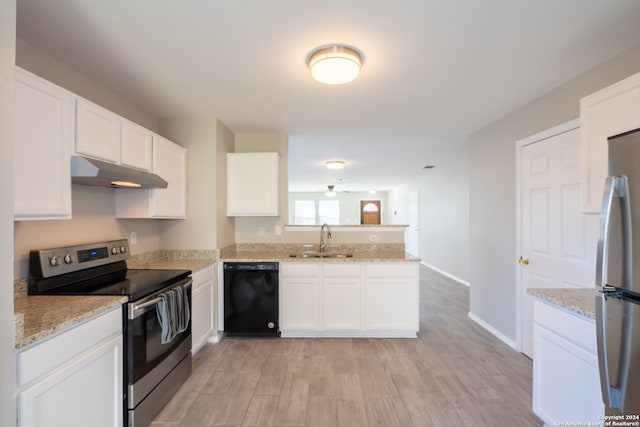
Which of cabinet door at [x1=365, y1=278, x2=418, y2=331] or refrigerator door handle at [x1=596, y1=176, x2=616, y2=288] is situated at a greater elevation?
refrigerator door handle at [x1=596, y1=176, x2=616, y2=288]

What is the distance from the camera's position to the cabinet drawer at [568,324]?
1.34 metres

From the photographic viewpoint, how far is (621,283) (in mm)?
1161

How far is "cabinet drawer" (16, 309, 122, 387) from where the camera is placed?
112cm

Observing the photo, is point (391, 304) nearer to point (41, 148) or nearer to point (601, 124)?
point (601, 124)

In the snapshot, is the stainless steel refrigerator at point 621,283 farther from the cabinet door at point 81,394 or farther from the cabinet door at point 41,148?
the cabinet door at point 41,148

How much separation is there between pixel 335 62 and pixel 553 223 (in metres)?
2.31

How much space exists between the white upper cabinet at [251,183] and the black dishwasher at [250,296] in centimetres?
67

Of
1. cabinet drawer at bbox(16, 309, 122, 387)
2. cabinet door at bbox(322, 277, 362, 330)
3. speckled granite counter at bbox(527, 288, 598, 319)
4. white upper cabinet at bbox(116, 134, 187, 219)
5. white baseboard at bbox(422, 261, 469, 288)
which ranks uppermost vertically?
white upper cabinet at bbox(116, 134, 187, 219)

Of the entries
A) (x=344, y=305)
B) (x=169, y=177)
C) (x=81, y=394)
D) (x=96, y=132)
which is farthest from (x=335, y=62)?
(x=344, y=305)

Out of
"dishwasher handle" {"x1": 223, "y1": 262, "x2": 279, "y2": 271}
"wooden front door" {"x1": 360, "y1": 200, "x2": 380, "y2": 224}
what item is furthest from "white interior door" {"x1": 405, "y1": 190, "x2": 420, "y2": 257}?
"dishwasher handle" {"x1": 223, "y1": 262, "x2": 279, "y2": 271}

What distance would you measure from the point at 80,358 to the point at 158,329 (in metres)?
0.58

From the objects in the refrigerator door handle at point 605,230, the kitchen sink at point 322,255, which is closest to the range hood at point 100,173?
the kitchen sink at point 322,255

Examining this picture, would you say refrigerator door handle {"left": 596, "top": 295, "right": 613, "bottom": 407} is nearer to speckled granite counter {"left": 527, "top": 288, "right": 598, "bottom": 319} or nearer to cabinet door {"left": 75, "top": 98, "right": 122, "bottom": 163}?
speckled granite counter {"left": 527, "top": 288, "right": 598, "bottom": 319}

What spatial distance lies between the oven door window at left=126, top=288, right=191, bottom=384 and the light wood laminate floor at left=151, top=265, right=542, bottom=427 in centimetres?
39
